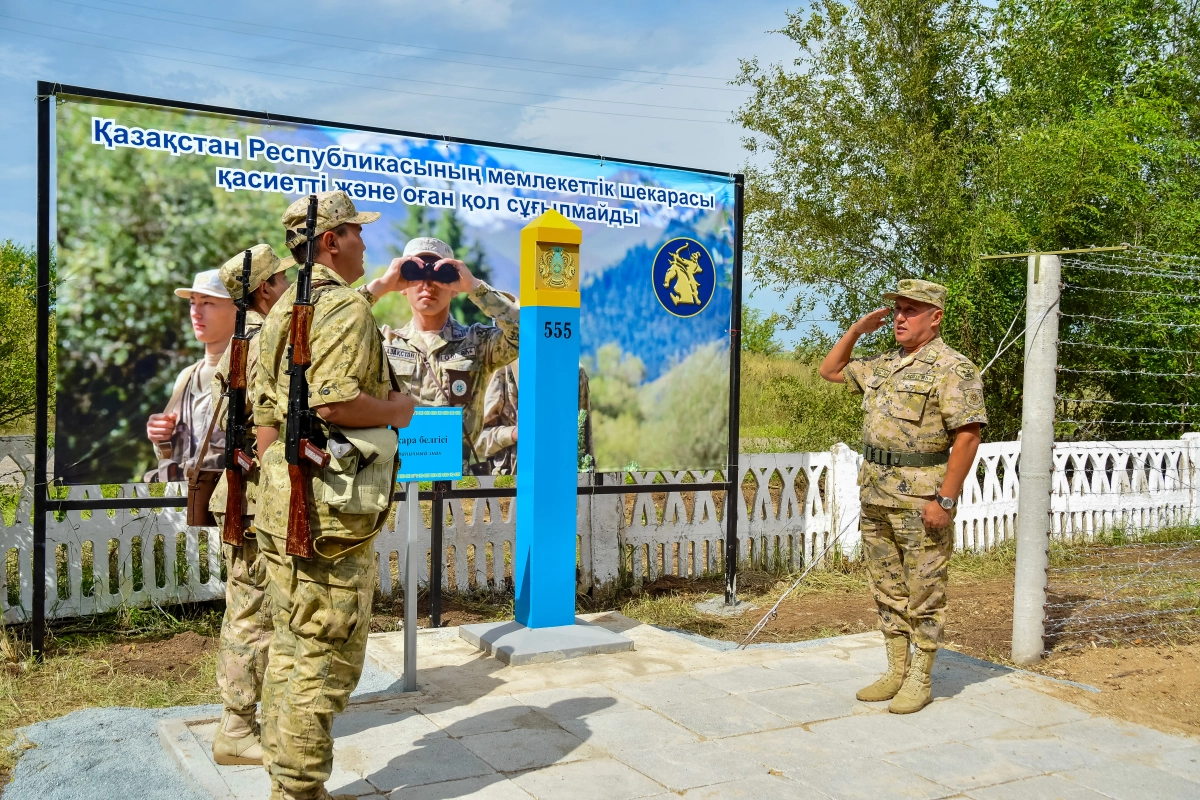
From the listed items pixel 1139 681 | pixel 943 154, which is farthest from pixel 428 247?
pixel 943 154

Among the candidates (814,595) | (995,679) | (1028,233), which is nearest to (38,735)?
(995,679)

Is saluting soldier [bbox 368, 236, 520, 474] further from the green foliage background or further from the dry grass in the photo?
the dry grass

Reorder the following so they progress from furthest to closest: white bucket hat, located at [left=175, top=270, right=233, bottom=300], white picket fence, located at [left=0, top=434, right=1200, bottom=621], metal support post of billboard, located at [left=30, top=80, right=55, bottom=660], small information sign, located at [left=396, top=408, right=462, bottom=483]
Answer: white picket fence, located at [left=0, top=434, right=1200, bottom=621] → white bucket hat, located at [left=175, top=270, right=233, bottom=300] → small information sign, located at [left=396, top=408, right=462, bottom=483] → metal support post of billboard, located at [left=30, top=80, right=55, bottom=660]

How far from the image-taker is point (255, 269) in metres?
4.07

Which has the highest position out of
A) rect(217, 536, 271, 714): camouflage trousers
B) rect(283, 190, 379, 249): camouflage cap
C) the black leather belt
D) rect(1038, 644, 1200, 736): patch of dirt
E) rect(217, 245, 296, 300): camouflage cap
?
rect(283, 190, 379, 249): camouflage cap

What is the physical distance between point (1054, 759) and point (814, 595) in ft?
13.0

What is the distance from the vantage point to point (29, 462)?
635cm

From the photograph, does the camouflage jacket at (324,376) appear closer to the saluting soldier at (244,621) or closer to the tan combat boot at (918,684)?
the saluting soldier at (244,621)

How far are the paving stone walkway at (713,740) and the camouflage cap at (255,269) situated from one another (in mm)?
1962

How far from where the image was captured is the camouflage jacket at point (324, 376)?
129 inches

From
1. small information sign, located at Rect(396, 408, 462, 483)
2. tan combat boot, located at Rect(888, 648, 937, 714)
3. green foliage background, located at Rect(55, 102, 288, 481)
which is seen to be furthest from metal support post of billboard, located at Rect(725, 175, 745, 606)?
green foliage background, located at Rect(55, 102, 288, 481)

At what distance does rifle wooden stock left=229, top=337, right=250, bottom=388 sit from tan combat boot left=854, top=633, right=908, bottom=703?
3384 mm

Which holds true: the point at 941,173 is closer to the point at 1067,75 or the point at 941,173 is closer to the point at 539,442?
the point at 1067,75

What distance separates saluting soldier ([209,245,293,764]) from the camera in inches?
157
